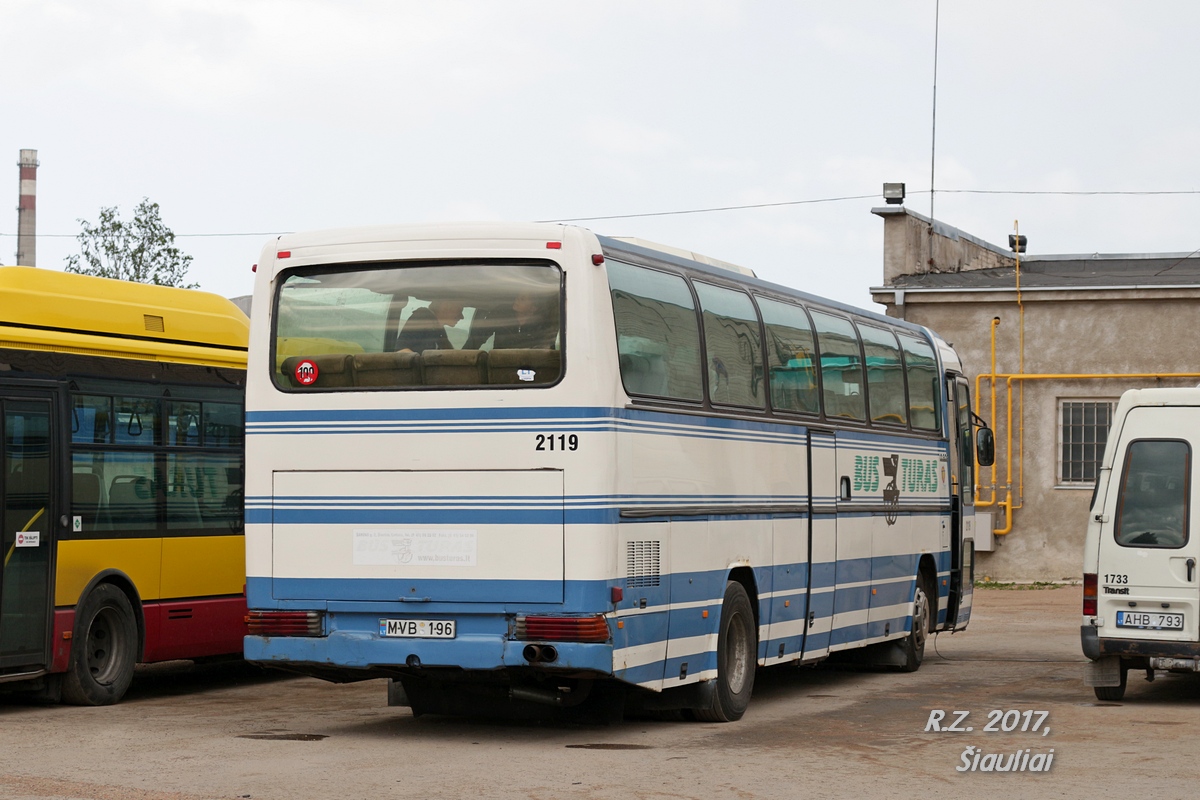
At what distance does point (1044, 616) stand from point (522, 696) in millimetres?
14655

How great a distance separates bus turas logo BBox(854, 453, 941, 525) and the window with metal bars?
40.8ft

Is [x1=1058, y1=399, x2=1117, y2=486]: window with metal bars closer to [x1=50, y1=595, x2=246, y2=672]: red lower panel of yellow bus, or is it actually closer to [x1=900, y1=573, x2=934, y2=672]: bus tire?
[x1=900, y1=573, x2=934, y2=672]: bus tire

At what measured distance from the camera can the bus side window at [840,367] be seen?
593 inches

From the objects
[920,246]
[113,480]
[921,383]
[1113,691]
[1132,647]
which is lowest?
[1113,691]

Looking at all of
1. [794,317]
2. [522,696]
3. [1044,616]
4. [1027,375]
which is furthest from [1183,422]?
[1027,375]

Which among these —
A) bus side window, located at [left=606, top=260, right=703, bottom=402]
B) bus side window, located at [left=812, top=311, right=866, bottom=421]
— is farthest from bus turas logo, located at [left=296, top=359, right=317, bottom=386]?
bus side window, located at [left=812, top=311, right=866, bottom=421]

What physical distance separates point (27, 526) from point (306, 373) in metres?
2.92

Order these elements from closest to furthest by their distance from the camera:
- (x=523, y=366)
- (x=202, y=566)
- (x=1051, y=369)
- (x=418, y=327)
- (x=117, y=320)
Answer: (x=523, y=366), (x=418, y=327), (x=117, y=320), (x=202, y=566), (x=1051, y=369)

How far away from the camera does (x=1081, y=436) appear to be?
29922mm

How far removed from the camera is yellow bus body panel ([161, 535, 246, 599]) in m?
14.8

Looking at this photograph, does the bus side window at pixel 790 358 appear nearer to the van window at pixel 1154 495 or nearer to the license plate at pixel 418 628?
the van window at pixel 1154 495

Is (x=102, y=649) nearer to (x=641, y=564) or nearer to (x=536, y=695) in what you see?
(x=536, y=695)

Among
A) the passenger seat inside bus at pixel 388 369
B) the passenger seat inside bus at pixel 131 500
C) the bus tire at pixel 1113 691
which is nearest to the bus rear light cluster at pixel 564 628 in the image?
the passenger seat inside bus at pixel 388 369

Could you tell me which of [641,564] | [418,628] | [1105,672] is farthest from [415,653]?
[1105,672]
